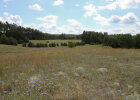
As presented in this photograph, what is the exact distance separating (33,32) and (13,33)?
76.3 feet

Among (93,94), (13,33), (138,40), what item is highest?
(13,33)

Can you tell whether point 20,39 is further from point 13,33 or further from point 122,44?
point 122,44

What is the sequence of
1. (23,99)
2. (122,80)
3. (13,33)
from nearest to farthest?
(23,99)
(122,80)
(13,33)

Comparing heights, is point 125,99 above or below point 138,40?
below

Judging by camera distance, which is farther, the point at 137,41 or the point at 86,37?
the point at 86,37

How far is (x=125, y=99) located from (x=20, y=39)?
74.8 metres

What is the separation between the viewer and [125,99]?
2877 millimetres

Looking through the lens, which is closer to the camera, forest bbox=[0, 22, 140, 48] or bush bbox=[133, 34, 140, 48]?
bush bbox=[133, 34, 140, 48]

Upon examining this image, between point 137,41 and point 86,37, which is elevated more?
point 86,37

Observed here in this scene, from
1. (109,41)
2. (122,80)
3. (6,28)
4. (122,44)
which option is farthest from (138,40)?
Answer: (6,28)

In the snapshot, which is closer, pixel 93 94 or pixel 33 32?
pixel 93 94

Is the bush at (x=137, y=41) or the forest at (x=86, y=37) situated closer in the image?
the bush at (x=137, y=41)

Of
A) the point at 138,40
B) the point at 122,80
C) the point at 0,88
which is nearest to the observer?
the point at 0,88

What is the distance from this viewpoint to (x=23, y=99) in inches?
110
